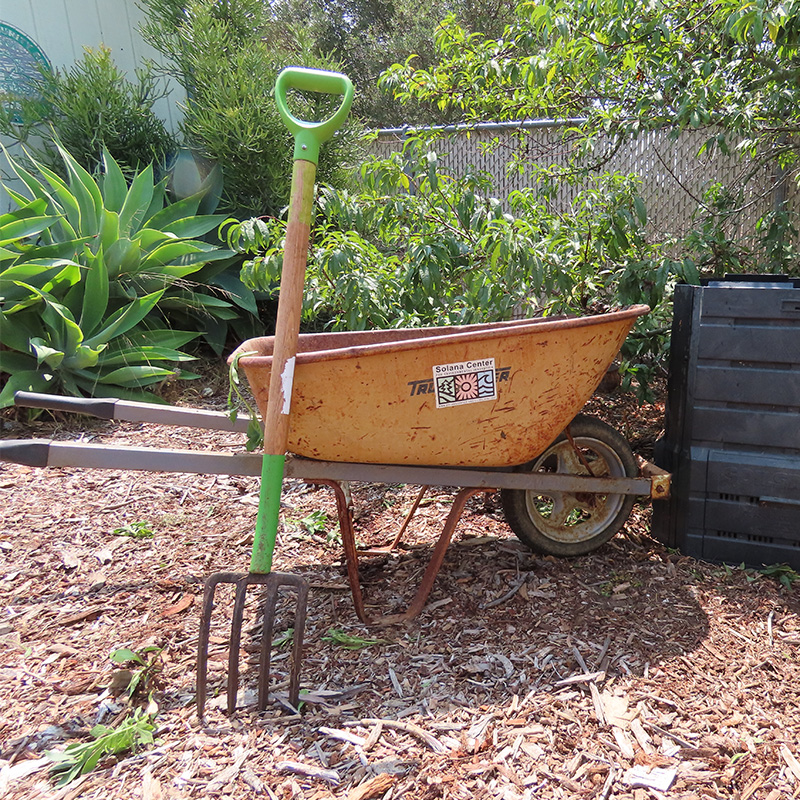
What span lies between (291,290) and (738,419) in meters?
1.57

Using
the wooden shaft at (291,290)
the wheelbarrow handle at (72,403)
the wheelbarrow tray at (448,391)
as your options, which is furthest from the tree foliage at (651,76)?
the wheelbarrow handle at (72,403)

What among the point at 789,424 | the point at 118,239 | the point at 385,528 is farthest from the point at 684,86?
the point at 118,239

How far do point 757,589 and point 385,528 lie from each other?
1.38m

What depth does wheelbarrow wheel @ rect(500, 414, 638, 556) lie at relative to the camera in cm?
236

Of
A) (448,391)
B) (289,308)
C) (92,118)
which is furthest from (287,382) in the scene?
(92,118)

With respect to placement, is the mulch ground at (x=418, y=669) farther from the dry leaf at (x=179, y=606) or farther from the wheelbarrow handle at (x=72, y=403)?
the wheelbarrow handle at (x=72, y=403)

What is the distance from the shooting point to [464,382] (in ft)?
6.46

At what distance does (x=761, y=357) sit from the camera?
7.18 feet

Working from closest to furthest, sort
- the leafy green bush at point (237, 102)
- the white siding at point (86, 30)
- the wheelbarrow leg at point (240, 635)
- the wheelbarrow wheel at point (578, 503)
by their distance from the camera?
the wheelbarrow leg at point (240, 635), the wheelbarrow wheel at point (578, 503), the leafy green bush at point (237, 102), the white siding at point (86, 30)

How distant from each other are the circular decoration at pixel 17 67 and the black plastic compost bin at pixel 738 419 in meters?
5.02

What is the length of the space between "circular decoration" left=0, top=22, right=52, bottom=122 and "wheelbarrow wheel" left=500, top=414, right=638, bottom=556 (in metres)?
4.81

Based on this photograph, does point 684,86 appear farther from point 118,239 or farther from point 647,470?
point 118,239

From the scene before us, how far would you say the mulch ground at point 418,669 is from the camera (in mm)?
1482

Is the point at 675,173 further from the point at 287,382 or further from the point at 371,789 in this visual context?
the point at 371,789
